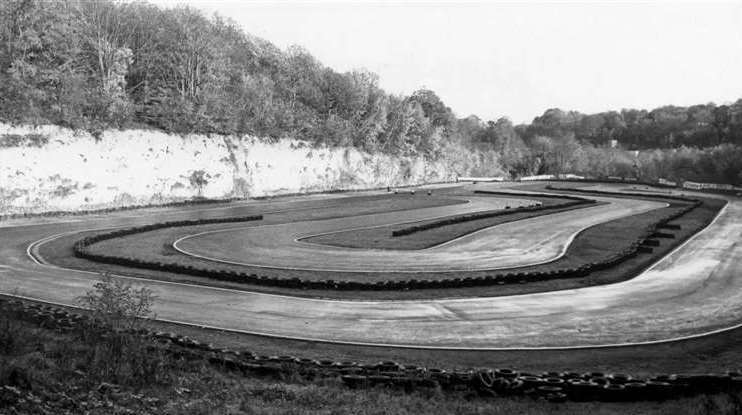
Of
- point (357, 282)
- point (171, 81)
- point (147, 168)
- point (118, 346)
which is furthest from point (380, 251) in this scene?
point (171, 81)

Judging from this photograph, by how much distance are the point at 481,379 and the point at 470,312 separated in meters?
7.81

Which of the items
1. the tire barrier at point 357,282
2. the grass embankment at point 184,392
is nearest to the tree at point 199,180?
the tire barrier at point 357,282

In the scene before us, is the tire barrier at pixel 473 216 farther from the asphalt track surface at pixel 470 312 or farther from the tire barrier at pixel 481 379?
the tire barrier at pixel 481 379

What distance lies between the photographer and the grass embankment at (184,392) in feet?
36.1

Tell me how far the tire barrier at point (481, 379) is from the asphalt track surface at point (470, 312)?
11.0ft

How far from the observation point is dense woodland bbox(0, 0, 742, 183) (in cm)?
5434

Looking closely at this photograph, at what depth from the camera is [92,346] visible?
13.8 m

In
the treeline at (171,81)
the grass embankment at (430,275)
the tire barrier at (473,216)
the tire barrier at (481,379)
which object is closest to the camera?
the tire barrier at (481,379)

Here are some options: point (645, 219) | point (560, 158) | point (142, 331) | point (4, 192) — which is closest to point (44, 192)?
point (4, 192)

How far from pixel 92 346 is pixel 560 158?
141634 millimetres

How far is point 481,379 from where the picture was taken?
13.3 m

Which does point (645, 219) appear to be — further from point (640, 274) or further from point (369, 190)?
point (369, 190)

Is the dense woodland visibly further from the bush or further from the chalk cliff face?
the bush

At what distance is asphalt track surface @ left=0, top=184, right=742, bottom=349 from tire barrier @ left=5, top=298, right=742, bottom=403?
3.34 metres
